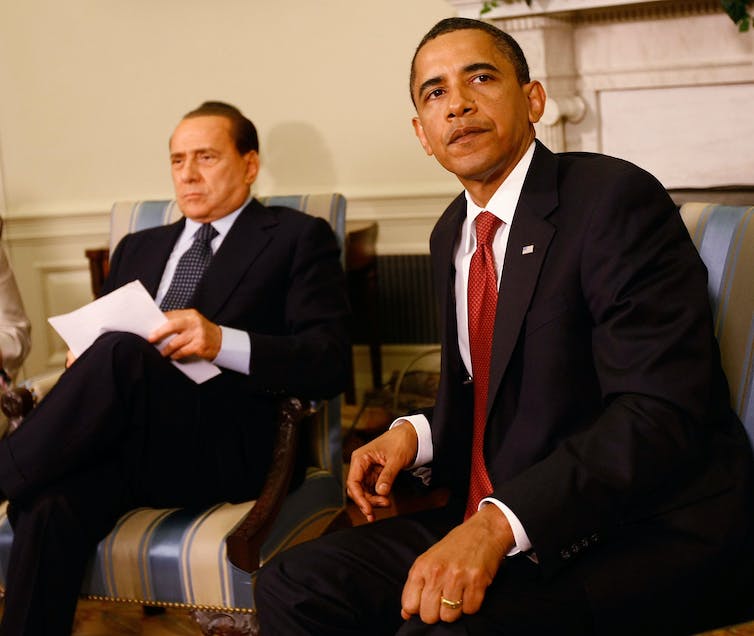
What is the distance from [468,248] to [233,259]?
912 mm

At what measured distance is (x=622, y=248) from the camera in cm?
132

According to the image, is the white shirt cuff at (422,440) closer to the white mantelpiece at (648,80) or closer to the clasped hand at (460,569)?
the clasped hand at (460,569)

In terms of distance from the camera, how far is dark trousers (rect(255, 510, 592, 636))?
1259mm

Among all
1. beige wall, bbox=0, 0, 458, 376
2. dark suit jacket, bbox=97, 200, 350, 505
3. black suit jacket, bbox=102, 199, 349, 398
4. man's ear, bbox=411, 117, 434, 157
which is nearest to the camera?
man's ear, bbox=411, 117, 434, 157

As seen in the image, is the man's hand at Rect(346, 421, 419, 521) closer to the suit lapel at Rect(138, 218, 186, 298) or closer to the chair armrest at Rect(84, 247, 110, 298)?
the suit lapel at Rect(138, 218, 186, 298)

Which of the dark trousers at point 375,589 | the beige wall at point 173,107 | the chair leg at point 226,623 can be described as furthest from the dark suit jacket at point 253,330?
the beige wall at point 173,107

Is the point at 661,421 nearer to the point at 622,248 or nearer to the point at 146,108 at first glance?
the point at 622,248

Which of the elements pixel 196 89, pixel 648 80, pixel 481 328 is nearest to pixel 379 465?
pixel 481 328

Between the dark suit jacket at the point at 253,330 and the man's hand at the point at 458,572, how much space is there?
891 mm

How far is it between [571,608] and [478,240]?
57 cm

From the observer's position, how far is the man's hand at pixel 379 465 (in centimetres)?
147

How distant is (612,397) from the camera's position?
1.33 meters

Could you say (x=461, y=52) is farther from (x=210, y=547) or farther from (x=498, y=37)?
(x=210, y=547)

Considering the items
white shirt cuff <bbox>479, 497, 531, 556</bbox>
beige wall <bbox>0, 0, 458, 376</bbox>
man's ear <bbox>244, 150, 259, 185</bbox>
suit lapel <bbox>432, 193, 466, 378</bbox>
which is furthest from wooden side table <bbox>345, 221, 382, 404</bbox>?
white shirt cuff <bbox>479, 497, 531, 556</bbox>
